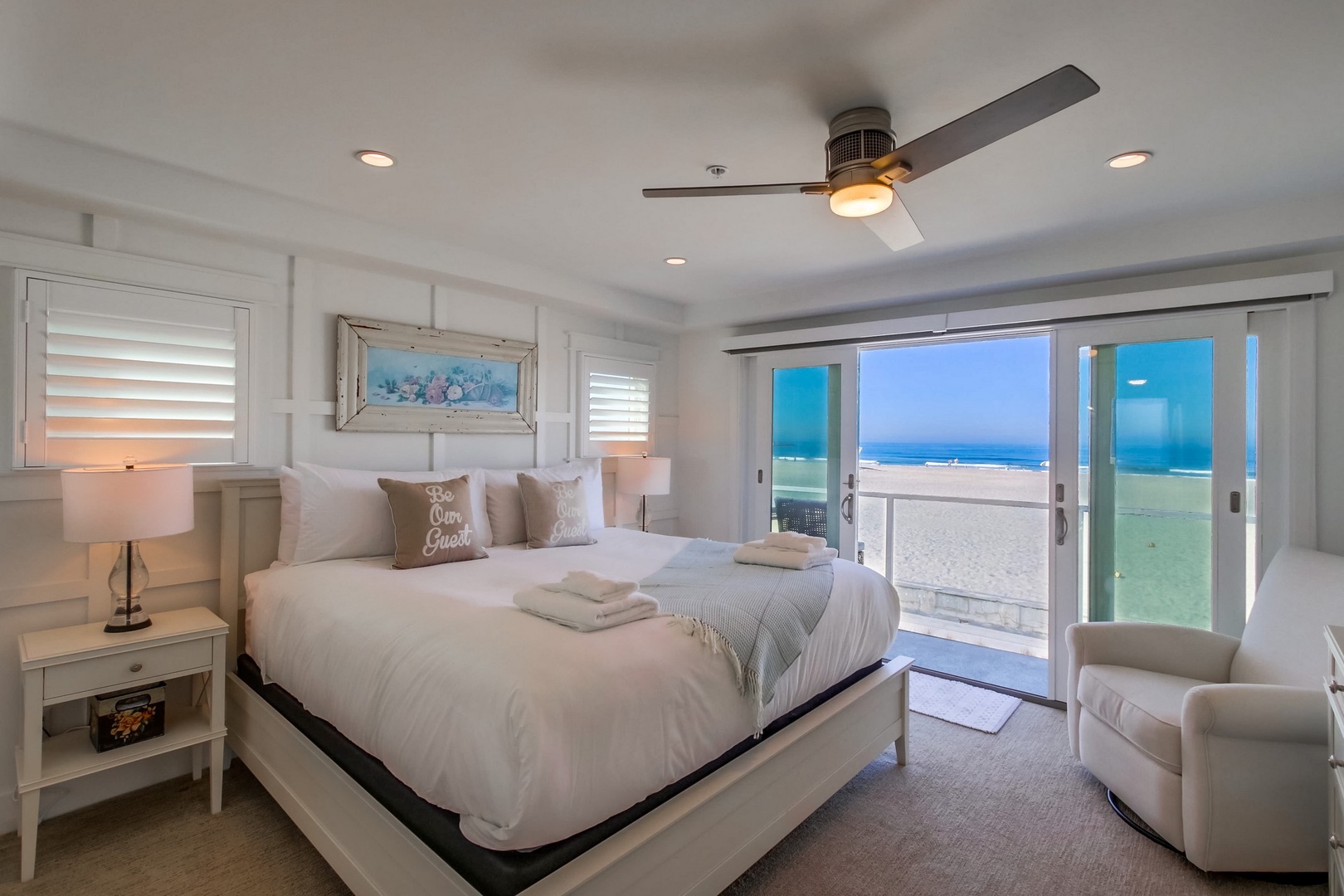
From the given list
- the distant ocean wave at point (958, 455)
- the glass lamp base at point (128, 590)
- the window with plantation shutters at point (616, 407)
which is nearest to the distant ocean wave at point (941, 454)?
the distant ocean wave at point (958, 455)

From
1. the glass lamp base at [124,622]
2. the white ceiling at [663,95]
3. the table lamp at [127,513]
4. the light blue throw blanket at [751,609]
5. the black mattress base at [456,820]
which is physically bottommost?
the black mattress base at [456,820]

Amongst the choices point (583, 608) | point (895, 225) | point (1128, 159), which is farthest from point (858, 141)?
point (583, 608)

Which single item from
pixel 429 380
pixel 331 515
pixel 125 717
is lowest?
pixel 125 717

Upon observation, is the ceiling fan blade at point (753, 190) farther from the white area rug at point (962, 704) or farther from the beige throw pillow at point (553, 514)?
the white area rug at point (962, 704)

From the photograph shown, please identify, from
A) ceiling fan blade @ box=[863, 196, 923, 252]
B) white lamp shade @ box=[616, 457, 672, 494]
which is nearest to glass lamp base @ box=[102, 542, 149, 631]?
white lamp shade @ box=[616, 457, 672, 494]

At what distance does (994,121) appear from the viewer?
1.55 meters

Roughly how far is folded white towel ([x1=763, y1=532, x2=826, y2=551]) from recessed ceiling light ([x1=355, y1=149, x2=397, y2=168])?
2.14m

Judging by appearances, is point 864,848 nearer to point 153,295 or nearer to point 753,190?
point 753,190

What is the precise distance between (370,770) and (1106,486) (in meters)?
3.68

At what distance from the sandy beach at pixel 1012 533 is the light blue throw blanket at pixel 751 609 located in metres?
1.96

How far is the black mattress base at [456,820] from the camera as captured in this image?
1.31 metres

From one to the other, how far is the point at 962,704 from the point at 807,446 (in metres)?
1.90

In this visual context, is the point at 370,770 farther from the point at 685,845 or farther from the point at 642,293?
the point at 642,293

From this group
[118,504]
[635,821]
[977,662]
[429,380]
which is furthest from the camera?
[977,662]
